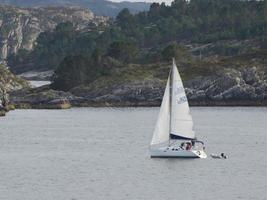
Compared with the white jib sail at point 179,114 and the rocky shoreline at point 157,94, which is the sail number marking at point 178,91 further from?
the rocky shoreline at point 157,94

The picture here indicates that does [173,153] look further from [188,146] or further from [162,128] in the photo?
[162,128]

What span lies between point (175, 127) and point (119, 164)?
21.2 ft

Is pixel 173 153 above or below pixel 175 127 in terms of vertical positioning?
below

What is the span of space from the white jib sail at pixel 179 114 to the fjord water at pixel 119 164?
2.82m

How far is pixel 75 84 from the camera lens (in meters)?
194

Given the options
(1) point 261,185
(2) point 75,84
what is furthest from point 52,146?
(2) point 75,84

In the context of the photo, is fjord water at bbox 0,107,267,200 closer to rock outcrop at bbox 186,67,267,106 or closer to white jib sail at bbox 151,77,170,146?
white jib sail at bbox 151,77,170,146

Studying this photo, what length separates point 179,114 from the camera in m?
81.9

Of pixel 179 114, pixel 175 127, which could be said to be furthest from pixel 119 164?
pixel 179 114

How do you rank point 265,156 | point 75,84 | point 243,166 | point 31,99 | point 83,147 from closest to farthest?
1. point 243,166
2. point 265,156
3. point 83,147
4. point 31,99
5. point 75,84

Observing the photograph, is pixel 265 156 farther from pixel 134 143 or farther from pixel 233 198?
pixel 233 198

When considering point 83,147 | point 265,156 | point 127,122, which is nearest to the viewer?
point 265,156

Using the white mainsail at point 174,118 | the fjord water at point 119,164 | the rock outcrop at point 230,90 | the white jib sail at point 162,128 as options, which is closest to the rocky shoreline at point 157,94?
the rock outcrop at point 230,90

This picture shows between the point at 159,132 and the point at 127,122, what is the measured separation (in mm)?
56045
